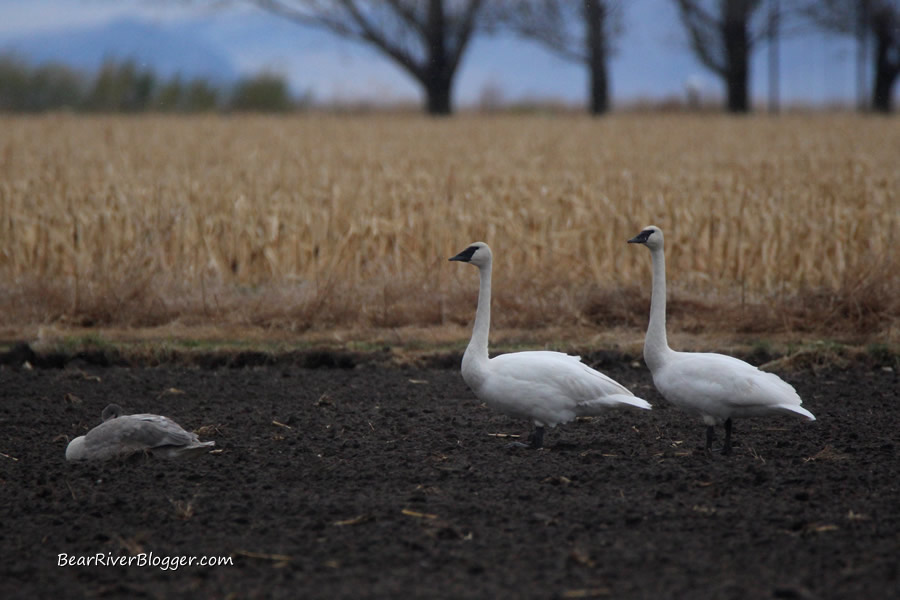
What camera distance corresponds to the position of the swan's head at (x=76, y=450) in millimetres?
6422

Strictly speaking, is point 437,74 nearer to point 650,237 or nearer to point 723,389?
point 650,237

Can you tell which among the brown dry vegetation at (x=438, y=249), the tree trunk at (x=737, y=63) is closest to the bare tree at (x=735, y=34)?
the tree trunk at (x=737, y=63)

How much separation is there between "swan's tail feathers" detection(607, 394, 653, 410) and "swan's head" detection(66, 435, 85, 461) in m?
3.27

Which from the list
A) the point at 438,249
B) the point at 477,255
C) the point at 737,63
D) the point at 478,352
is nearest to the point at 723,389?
the point at 478,352

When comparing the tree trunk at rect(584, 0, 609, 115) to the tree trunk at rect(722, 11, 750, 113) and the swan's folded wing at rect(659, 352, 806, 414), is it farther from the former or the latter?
the swan's folded wing at rect(659, 352, 806, 414)

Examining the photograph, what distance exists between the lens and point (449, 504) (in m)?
5.49

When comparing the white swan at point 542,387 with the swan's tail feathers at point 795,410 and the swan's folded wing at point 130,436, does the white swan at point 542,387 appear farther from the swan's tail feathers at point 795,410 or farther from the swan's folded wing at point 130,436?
the swan's folded wing at point 130,436

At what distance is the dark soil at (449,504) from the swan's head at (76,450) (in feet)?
0.28

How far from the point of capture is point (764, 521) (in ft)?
17.0

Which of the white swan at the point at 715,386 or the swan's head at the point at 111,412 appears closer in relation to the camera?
the white swan at the point at 715,386

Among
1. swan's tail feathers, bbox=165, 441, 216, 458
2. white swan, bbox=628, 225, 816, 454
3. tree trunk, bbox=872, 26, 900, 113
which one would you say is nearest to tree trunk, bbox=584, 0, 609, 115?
tree trunk, bbox=872, 26, 900, 113

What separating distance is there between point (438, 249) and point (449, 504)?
667 centimetres

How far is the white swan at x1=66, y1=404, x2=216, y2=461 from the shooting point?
20.9ft

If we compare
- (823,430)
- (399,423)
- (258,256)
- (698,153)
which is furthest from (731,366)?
(698,153)
